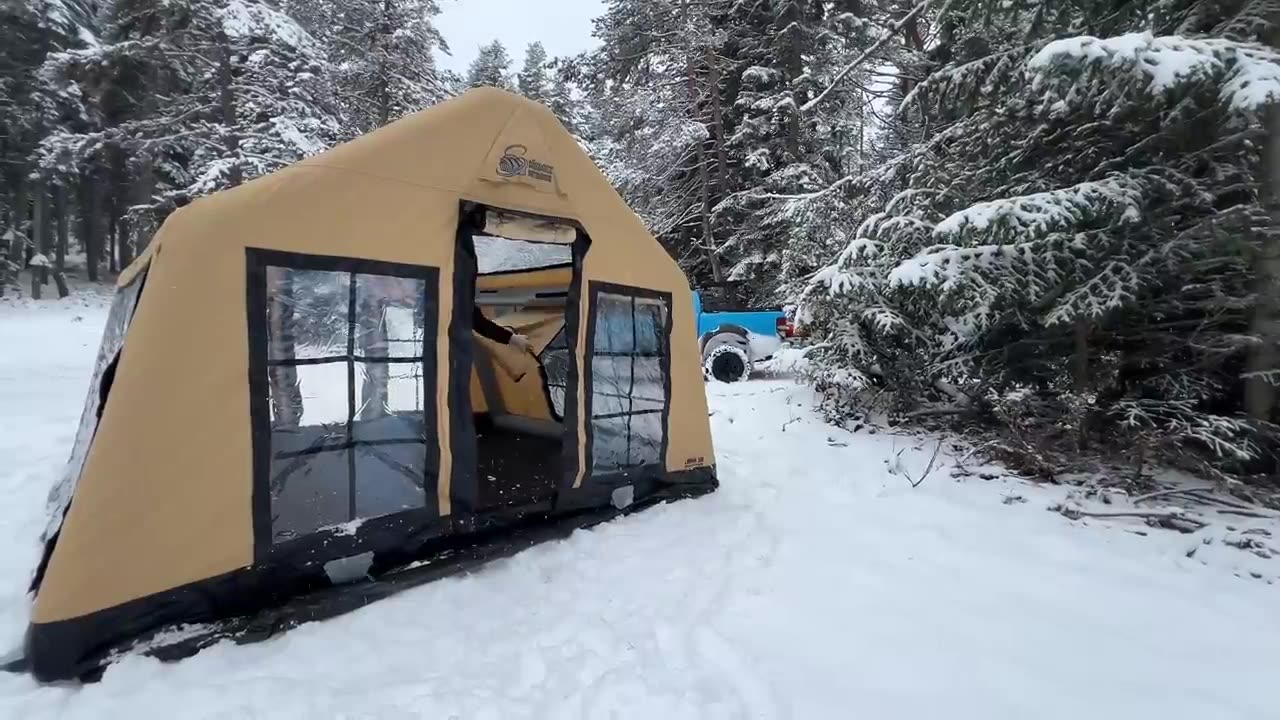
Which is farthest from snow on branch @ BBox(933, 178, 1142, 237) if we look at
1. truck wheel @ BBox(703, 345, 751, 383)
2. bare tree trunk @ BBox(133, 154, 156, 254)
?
bare tree trunk @ BBox(133, 154, 156, 254)

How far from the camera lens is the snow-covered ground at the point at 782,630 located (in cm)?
229

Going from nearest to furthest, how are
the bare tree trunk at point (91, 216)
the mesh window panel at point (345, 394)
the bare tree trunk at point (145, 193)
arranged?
the mesh window panel at point (345, 394), the bare tree trunk at point (145, 193), the bare tree trunk at point (91, 216)

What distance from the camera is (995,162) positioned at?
18.6 feet

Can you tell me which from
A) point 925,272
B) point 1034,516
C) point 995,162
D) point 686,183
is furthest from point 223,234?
point 686,183

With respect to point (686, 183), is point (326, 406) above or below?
below

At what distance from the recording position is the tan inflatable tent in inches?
95.7

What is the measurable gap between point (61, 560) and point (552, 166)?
300cm

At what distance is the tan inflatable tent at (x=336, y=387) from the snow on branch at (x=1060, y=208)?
2.36 m

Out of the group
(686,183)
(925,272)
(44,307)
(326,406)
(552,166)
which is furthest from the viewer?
(44,307)

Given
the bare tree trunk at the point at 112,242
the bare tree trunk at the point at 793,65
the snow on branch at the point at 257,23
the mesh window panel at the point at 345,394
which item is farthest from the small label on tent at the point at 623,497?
the bare tree trunk at the point at 112,242

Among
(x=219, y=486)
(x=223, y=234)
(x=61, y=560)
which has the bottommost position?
(x=61, y=560)

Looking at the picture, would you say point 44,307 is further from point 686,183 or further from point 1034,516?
point 1034,516

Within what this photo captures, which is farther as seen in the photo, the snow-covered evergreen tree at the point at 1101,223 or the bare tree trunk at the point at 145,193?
the bare tree trunk at the point at 145,193

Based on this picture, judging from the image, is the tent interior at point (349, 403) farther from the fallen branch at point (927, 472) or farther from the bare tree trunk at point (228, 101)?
the bare tree trunk at point (228, 101)
